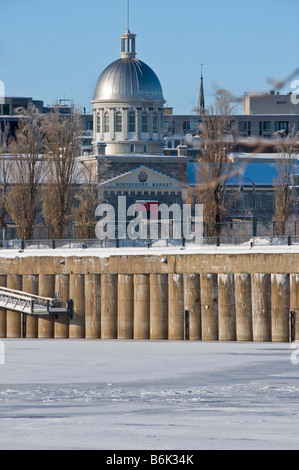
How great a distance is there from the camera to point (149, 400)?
88.0ft

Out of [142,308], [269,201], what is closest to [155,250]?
[142,308]

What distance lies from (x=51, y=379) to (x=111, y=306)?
69.4 feet

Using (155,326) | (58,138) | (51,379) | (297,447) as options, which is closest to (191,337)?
(155,326)

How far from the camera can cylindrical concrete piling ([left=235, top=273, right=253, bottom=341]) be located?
49000 millimetres

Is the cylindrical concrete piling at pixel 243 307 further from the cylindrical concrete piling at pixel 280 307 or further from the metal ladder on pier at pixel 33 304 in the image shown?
the metal ladder on pier at pixel 33 304

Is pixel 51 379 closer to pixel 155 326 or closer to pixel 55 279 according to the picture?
pixel 155 326

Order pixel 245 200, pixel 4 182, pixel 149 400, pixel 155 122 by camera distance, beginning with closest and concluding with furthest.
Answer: pixel 149 400
pixel 4 182
pixel 245 200
pixel 155 122

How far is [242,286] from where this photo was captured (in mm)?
49625

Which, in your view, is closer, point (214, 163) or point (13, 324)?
point (13, 324)

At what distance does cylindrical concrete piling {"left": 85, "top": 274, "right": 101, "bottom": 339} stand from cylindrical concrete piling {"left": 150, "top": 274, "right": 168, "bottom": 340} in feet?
9.24

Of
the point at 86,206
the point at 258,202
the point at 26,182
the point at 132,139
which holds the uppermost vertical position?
the point at 132,139

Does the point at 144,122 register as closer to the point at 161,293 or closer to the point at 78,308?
the point at 78,308

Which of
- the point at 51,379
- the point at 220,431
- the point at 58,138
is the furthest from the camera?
the point at 58,138

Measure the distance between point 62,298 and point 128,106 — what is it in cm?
6630
